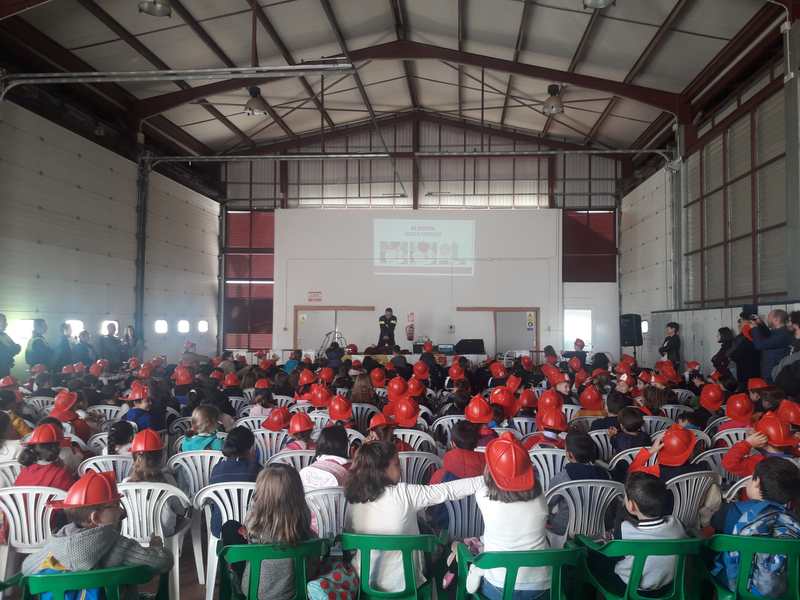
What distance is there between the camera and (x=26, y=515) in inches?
114

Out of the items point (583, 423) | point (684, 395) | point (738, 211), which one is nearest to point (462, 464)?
point (583, 423)

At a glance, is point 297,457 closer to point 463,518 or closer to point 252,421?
point 463,518

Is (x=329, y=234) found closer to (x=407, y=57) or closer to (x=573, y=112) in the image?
(x=407, y=57)

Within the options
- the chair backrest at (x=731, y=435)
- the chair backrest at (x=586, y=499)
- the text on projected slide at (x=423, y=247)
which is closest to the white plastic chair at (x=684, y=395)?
the chair backrest at (x=731, y=435)

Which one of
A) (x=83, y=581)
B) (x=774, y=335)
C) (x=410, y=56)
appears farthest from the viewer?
(x=410, y=56)

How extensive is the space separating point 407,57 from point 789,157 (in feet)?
25.7

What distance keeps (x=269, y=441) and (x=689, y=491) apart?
2963 mm

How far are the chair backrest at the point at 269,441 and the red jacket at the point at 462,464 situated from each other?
1.60m

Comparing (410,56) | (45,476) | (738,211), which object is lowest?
(45,476)

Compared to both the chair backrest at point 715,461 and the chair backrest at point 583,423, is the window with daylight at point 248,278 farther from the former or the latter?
the chair backrest at point 715,461

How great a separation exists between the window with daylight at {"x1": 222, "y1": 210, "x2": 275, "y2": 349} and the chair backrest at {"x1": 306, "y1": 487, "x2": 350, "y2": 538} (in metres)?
15.1

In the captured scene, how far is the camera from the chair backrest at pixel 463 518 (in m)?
3.03

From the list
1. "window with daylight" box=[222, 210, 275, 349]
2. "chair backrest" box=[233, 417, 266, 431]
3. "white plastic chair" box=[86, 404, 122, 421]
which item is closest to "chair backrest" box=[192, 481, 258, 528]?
"chair backrest" box=[233, 417, 266, 431]

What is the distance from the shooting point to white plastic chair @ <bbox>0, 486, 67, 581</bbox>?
9.33ft
